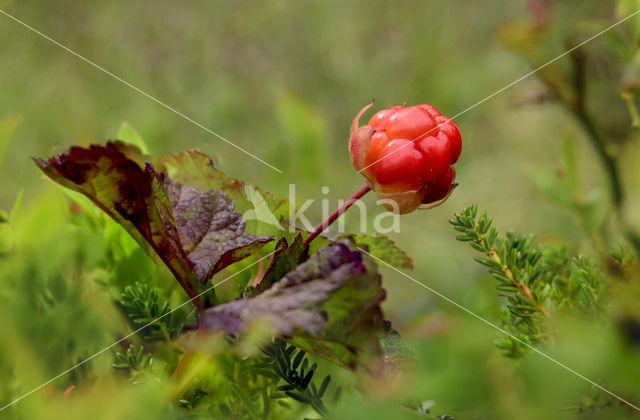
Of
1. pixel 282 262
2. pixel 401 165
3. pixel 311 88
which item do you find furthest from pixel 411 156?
pixel 311 88

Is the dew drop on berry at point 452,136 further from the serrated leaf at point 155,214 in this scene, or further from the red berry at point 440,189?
the serrated leaf at point 155,214

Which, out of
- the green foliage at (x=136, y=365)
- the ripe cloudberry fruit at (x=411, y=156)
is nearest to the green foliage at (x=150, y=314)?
the green foliage at (x=136, y=365)

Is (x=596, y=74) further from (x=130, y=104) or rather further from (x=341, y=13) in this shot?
(x=130, y=104)

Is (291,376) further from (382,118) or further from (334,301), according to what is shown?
(382,118)

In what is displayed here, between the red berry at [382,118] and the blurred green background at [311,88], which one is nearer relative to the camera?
the red berry at [382,118]

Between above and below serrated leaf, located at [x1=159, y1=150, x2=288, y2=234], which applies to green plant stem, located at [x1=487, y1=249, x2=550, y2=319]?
below

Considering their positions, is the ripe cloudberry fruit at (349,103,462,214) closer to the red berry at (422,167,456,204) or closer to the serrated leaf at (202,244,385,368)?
the red berry at (422,167,456,204)

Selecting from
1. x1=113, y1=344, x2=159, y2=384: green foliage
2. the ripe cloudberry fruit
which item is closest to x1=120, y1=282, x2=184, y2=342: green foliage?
x1=113, y1=344, x2=159, y2=384: green foliage
